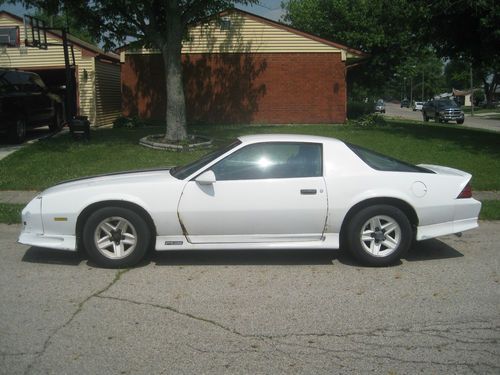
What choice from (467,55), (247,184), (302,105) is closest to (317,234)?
(247,184)

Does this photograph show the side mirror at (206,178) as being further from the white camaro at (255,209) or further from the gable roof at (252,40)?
the gable roof at (252,40)

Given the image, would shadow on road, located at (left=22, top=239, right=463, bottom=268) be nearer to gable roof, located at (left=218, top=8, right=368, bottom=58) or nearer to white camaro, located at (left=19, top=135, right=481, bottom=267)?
white camaro, located at (left=19, top=135, right=481, bottom=267)

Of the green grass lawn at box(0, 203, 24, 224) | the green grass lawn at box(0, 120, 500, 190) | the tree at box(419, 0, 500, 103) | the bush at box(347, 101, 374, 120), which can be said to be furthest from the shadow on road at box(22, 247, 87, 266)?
the bush at box(347, 101, 374, 120)

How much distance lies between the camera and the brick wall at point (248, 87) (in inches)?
888

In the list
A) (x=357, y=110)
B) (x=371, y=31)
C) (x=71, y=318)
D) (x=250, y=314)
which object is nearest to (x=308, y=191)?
(x=250, y=314)

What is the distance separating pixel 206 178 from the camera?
5633 mm

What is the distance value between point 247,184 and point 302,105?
17.5m

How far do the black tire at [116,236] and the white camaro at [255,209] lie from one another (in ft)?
0.03

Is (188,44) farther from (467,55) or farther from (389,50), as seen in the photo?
(389,50)

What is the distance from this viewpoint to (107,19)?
15.6 m

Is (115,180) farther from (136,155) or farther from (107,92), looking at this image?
(107,92)

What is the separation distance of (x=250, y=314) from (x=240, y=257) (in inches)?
69.9

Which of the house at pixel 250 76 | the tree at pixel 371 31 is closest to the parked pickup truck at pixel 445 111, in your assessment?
the tree at pixel 371 31

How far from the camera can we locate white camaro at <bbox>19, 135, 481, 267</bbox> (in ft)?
18.6
